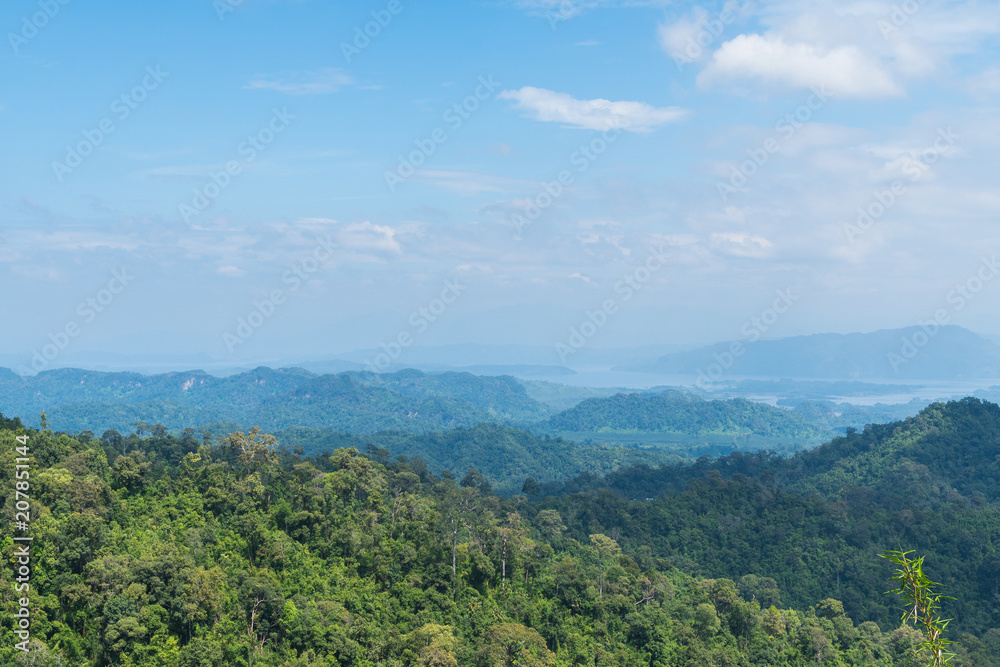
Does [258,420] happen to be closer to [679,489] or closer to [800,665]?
[679,489]

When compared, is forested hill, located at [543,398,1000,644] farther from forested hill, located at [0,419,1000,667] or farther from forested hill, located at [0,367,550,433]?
forested hill, located at [0,367,550,433]

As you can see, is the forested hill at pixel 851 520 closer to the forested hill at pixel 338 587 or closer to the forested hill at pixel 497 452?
the forested hill at pixel 338 587

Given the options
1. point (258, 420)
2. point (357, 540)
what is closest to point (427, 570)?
point (357, 540)

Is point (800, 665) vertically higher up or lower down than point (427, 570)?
lower down

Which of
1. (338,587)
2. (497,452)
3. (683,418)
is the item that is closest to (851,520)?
(338,587)

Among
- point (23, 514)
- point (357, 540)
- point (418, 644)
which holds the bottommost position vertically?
point (418, 644)

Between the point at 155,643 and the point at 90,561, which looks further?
the point at 90,561
